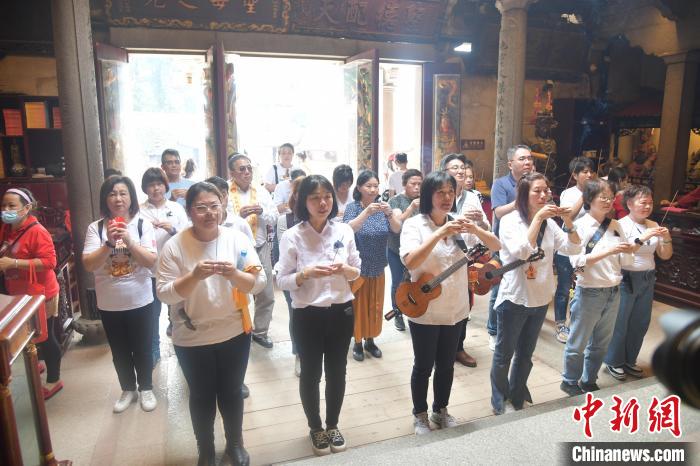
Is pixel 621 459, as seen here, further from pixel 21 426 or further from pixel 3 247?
pixel 3 247

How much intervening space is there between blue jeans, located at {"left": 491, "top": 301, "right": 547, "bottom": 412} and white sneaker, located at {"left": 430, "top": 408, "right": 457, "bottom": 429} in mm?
417

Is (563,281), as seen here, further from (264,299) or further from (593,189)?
(264,299)

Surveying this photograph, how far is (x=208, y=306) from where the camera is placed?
8.18 feet

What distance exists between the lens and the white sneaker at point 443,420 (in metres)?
3.02

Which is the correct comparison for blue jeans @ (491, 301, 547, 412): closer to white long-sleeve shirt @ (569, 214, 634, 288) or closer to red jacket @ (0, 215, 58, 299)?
white long-sleeve shirt @ (569, 214, 634, 288)

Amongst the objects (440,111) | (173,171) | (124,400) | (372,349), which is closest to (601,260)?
(372,349)

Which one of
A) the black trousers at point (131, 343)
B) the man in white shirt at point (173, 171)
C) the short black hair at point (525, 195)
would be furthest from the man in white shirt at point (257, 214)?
the short black hair at point (525, 195)

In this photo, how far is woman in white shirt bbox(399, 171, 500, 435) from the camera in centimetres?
284

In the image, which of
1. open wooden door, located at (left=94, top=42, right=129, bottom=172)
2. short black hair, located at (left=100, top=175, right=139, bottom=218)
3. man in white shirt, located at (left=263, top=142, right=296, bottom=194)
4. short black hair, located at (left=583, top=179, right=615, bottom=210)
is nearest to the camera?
short black hair, located at (left=100, top=175, right=139, bottom=218)

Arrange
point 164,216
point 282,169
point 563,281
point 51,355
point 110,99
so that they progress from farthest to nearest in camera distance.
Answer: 1. point 282,169
2. point 110,99
3. point 563,281
4. point 164,216
5. point 51,355

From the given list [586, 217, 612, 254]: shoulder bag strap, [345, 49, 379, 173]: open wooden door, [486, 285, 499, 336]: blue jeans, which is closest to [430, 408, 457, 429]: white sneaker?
[586, 217, 612, 254]: shoulder bag strap

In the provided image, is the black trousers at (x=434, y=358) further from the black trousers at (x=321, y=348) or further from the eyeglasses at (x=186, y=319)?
the eyeglasses at (x=186, y=319)

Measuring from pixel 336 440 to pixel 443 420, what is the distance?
0.66m

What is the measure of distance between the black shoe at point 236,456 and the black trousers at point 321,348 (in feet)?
1.38
